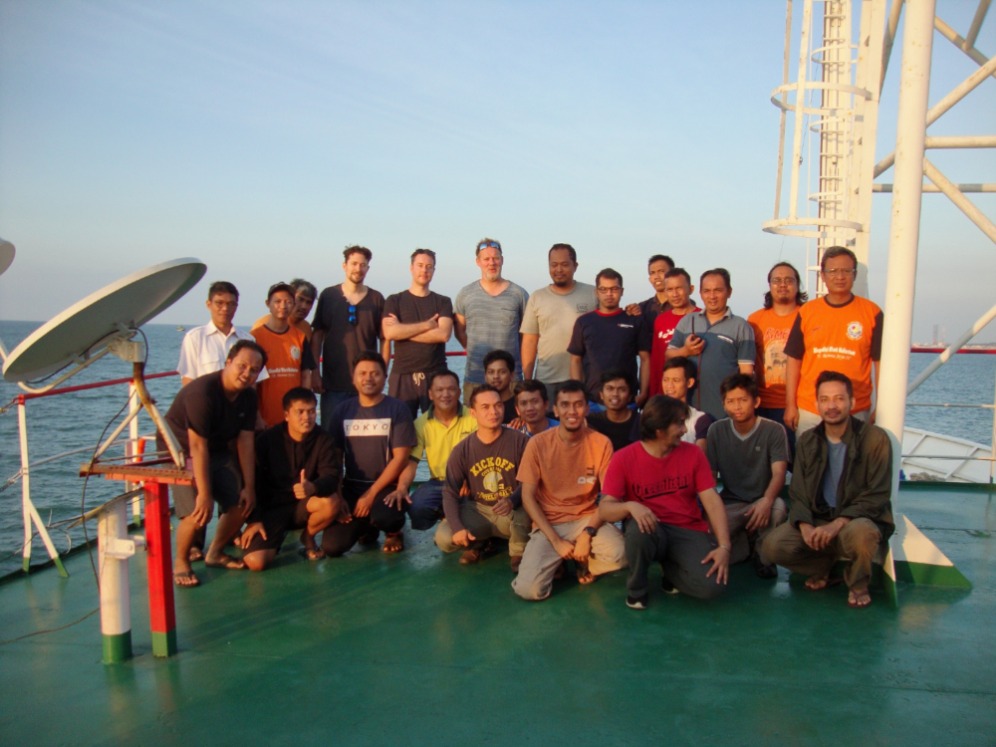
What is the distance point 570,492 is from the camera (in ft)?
14.7

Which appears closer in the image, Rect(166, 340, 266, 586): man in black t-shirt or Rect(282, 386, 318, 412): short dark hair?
Rect(166, 340, 266, 586): man in black t-shirt

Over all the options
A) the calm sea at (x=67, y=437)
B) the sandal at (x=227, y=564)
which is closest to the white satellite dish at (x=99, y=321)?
the calm sea at (x=67, y=437)

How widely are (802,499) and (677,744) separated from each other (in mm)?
1921

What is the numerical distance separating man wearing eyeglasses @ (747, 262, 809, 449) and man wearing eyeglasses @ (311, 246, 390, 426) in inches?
101

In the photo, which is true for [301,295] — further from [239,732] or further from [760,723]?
[760,723]

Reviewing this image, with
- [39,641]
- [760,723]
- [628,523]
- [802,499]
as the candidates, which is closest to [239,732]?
[39,641]

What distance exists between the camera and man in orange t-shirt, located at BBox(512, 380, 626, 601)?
4309 millimetres

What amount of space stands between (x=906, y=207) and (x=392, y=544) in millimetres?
3449

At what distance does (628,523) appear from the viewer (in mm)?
4133

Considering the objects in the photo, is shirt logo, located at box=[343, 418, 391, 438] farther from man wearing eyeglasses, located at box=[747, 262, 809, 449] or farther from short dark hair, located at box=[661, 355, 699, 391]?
man wearing eyeglasses, located at box=[747, 262, 809, 449]

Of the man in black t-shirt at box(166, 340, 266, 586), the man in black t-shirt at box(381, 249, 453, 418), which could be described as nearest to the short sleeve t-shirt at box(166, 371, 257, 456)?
the man in black t-shirt at box(166, 340, 266, 586)

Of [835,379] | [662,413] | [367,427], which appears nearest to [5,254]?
[367,427]

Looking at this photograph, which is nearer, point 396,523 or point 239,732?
point 239,732

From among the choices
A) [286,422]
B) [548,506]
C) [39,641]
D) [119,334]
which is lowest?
[39,641]
